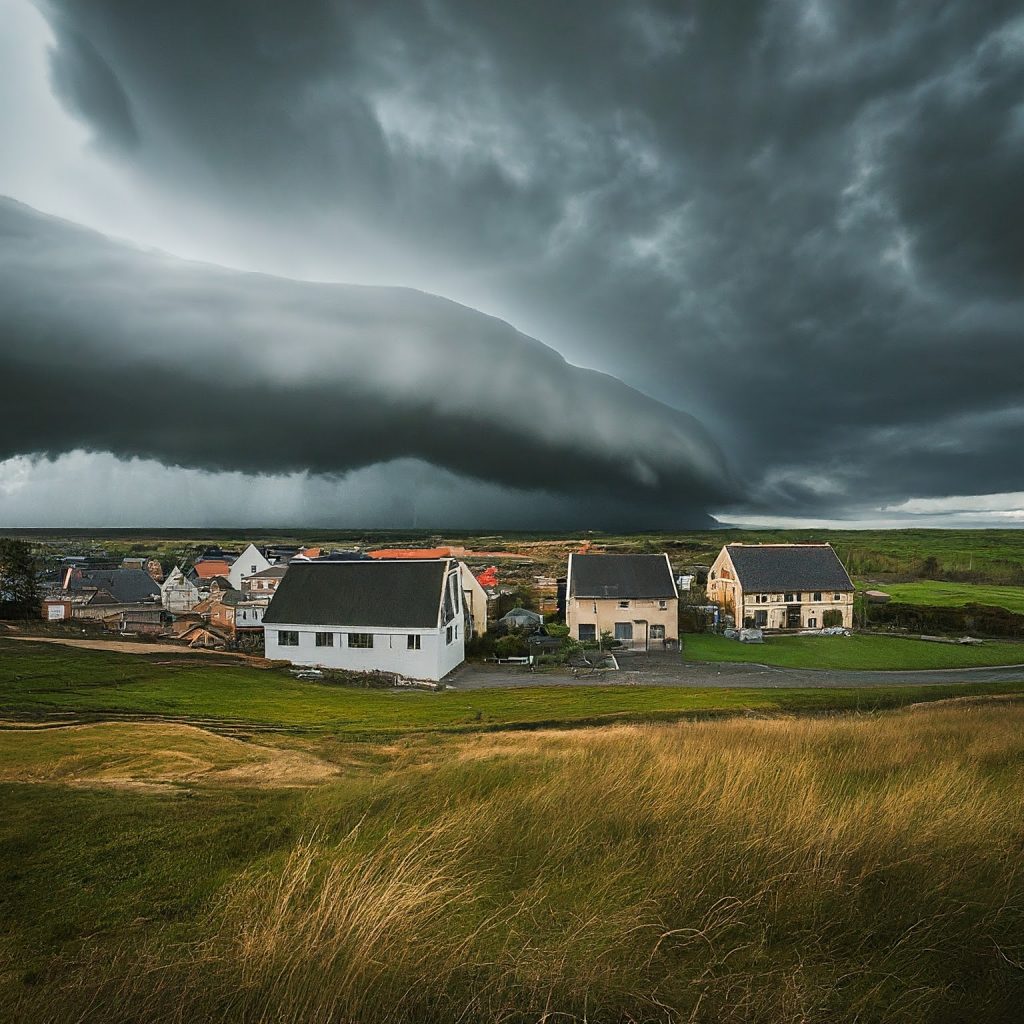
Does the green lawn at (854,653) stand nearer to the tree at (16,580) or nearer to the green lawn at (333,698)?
Answer: the green lawn at (333,698)

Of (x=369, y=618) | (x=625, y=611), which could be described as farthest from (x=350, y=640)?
(x=625, y=611)

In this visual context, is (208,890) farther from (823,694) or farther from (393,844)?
(823,694)

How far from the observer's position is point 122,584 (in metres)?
85.7

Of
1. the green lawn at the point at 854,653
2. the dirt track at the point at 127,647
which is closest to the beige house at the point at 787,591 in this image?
the green lawn at the point at 854,653

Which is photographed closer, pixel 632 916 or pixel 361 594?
pixel 632 916

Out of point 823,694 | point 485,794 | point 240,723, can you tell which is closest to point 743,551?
point 823,694

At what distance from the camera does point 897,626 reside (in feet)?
235

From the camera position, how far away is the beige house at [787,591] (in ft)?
224

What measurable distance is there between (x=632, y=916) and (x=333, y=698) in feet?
112

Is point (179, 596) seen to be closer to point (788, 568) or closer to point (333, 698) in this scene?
point (333, 698)

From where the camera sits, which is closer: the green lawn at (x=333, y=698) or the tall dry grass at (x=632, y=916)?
the tall dry grass at (x=632, y=916)

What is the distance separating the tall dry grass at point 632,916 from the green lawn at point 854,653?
4910cm

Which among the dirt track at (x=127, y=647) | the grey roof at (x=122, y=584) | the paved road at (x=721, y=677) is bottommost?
the paved road at (x=721, y=677)

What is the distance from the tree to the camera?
63.7 m
